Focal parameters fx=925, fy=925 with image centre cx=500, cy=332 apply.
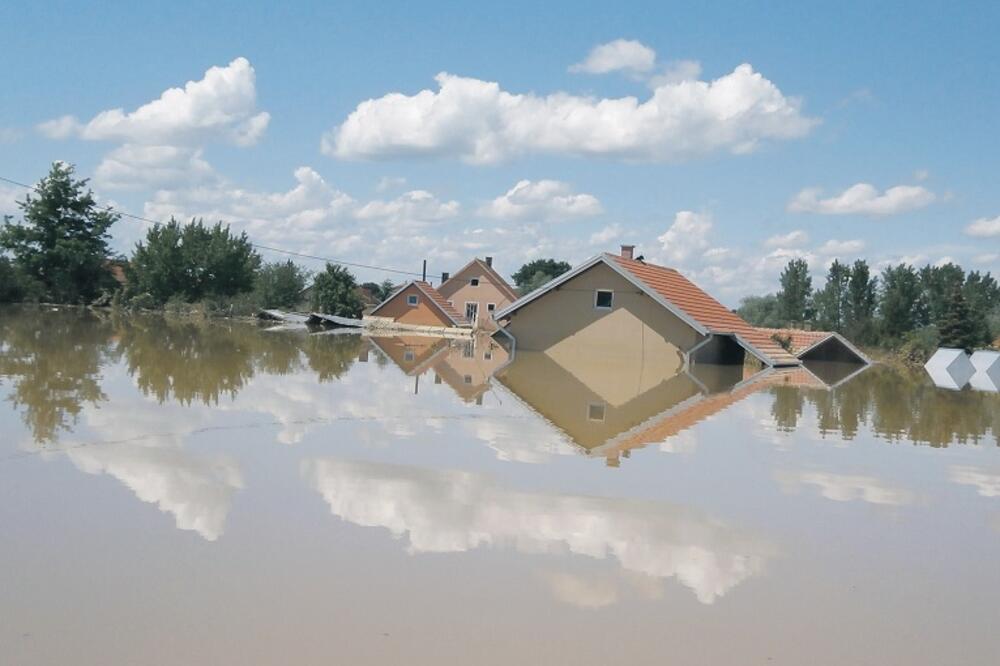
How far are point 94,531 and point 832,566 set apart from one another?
16.1ft

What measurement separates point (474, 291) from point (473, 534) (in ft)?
171

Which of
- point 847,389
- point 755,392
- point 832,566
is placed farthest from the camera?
point 847,389

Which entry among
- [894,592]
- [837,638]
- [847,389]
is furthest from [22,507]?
[847,389]

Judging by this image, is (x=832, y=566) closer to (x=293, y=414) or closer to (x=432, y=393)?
(x=293, y=414)

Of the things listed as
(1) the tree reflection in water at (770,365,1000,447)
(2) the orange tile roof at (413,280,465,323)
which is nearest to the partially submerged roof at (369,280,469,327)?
(2) the orange tile roof at (413,280,465,323)

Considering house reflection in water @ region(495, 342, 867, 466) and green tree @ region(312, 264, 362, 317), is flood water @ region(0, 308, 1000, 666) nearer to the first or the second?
house reflection in water @ region(495, 342, 867, 466)

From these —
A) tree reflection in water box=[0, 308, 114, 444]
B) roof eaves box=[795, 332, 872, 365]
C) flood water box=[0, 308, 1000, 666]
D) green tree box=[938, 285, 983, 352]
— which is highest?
green tree box=[938, 285, 983, 352]

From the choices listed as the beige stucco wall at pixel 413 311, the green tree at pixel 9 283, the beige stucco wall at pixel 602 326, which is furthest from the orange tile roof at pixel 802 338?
the green tree at pixel 9 283

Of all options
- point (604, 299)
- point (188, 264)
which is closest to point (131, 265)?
point (188, 264)

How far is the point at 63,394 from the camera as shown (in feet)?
41.4

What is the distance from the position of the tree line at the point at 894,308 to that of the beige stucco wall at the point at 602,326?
1678cm

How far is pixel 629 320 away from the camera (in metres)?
29.2

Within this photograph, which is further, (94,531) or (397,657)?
(94,531)

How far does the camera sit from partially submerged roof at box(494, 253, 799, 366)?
1097 inches
